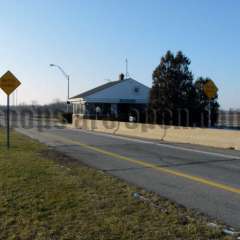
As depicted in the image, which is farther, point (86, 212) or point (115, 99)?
point (115, 99)

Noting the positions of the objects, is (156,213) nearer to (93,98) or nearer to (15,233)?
(15,233)

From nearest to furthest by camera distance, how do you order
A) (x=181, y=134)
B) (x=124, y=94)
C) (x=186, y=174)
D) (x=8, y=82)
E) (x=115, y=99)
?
(x=186, y=174) → (x=8, y=82) → (x=181, y=134) → (x=115, y=99) → (x=124, y=94)

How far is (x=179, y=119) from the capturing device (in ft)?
127

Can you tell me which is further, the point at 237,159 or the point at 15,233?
the point at 237,159

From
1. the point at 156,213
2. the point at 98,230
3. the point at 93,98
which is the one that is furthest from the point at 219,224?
the point at 93,98

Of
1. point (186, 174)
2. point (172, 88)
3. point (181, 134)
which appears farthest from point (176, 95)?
point (186, 174)

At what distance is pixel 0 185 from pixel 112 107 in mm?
51267

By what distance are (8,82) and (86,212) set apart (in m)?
14.6

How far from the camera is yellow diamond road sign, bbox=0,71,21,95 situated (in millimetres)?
20922

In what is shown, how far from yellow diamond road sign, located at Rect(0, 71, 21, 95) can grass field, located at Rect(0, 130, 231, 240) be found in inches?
400

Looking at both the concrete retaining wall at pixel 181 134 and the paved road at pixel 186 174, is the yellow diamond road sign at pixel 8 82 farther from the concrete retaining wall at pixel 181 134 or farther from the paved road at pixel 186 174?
the concrete retaining wall at pixel 181 134

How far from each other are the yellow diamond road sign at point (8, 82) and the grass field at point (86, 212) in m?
10.2

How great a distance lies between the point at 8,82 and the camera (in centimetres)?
2102

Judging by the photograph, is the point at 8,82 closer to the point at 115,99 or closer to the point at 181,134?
the point at 181,134
